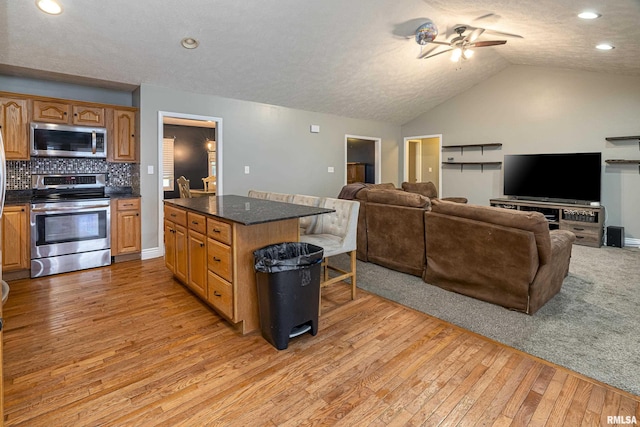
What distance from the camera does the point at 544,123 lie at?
6250 mm

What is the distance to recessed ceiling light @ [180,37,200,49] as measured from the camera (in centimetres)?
378

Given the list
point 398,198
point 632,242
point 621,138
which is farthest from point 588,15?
point 632,242

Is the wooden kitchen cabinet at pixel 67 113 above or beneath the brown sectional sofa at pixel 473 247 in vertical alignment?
above

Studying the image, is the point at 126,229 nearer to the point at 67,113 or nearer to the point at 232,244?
the point at 67,113

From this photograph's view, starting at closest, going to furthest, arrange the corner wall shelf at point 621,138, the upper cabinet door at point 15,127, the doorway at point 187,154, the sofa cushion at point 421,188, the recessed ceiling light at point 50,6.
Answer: the recessed ceiling light at point 50,6, the upper cabinet door at point 15,127, the corner wall shelf at point 621,138, the sofa cushion at point 421,188, the doorway at point 187,154

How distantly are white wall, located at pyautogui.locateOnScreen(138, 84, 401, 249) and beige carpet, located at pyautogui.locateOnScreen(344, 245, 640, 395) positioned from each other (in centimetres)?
256

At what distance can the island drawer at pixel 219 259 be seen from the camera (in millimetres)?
2455

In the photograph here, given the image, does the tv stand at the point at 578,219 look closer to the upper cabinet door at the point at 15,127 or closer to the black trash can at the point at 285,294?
the black trash can at the point at 285,294

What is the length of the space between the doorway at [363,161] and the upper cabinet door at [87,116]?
4.84m

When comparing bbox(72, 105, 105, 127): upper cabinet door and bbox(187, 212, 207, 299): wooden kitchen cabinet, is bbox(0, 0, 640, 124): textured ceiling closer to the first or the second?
bbox(72, 105, 105, 127): upper cabinet door

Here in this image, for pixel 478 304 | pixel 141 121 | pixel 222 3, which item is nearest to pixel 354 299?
pixel 478 304

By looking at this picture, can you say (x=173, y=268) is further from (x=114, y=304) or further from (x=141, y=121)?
(x=141, y=121)

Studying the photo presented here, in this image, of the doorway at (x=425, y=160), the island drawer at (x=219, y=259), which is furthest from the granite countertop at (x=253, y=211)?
the doorway at (x=425, y=160)

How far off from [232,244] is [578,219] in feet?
19.0
